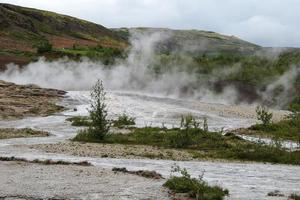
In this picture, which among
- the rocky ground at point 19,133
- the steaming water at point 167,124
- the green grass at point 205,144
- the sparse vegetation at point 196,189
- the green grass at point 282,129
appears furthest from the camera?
the green grass at point 282,129

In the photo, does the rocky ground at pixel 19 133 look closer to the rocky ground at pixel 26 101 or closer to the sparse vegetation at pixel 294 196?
the rocky ground at pixel 26 101

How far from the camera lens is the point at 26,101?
59188mm

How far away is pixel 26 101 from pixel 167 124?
16.6 metres

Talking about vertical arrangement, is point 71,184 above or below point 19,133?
above

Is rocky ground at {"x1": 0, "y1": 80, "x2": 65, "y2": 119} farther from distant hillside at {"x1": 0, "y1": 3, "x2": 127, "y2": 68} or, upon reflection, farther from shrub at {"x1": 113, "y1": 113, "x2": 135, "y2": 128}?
distant hillside at {"x1": 0, "y1": 3, "x2": 127, "y2": 68}

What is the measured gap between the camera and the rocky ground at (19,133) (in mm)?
39172

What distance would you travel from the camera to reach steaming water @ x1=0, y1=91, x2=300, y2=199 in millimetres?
22391

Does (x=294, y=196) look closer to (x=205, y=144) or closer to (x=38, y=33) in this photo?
(x=205, y=144)

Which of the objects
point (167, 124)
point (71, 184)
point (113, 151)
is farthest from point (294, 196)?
point (167, 124)

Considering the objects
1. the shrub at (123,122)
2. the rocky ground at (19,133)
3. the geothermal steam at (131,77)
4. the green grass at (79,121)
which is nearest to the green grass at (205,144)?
the rocky ground at (19,133)

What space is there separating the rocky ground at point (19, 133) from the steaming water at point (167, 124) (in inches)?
39.9

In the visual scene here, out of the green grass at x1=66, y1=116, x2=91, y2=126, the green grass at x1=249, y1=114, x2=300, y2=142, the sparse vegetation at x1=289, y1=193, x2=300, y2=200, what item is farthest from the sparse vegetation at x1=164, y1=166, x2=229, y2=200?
the green grass at x1=66, y1=116, x2=91, y2=126

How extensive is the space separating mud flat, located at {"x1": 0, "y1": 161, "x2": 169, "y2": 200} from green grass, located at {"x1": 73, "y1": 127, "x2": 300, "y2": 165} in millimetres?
9146

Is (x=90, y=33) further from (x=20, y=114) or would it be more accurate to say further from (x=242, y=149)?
(x=242, y=149)
